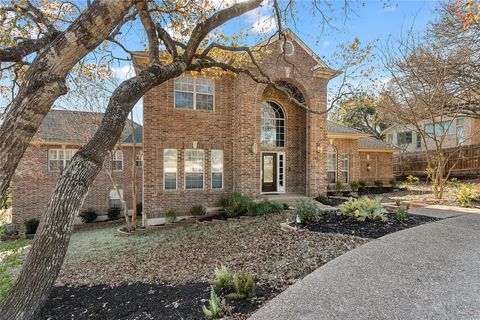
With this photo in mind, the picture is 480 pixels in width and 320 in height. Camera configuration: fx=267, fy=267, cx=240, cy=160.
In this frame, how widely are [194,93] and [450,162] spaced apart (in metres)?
20.9

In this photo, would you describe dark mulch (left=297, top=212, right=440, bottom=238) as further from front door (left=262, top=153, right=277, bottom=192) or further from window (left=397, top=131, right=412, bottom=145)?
window (left=397, top=131, right=412, bottom=145)

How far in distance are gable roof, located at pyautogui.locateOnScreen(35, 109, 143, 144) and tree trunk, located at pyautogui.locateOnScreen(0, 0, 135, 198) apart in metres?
8.86

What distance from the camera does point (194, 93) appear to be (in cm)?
1195

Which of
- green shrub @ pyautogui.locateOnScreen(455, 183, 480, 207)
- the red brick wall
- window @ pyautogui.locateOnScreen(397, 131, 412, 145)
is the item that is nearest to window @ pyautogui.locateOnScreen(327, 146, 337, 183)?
green shrub @ pyautogui.locateOnScreen(455, 183, 480, 207)

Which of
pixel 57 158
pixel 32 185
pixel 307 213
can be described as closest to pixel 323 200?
pixel 307 213

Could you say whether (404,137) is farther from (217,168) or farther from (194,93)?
(194,93)

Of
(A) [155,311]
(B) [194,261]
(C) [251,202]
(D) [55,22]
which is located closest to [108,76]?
(D) [55,22]

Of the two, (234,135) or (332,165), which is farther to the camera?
(332,165)

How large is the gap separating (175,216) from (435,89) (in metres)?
12.2

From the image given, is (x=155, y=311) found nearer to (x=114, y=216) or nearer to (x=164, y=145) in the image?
(x=164, y=145)

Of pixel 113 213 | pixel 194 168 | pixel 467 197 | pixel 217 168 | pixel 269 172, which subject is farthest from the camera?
pixel 113 213

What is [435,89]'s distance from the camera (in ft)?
37.2

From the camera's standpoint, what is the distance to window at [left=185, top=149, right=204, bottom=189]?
1180cm

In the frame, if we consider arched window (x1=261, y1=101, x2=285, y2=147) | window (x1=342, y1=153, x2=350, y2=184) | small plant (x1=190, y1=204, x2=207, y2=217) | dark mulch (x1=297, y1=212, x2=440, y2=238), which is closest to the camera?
dark mulch (x1=297, y1=212, x2=440, y2=238)
